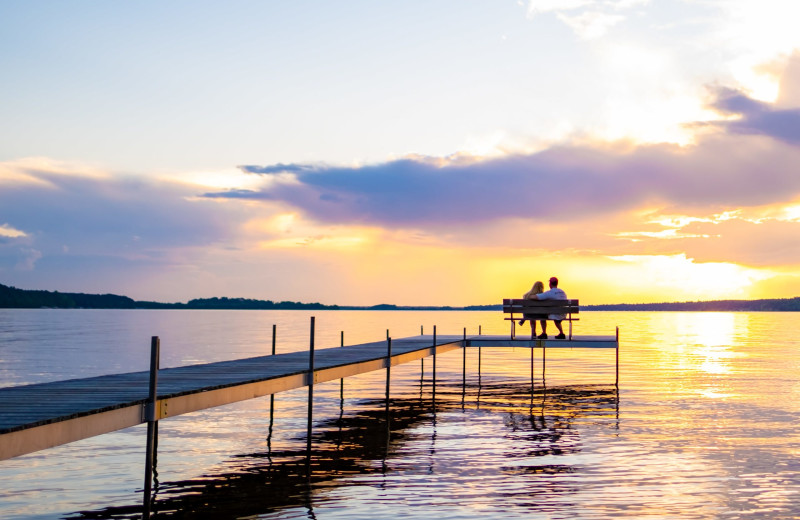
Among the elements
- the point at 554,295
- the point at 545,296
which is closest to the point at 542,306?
the point at 545,296

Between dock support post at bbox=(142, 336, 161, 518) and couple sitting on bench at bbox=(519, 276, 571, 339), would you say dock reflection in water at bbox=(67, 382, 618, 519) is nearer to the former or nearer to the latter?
dock support post at bbox=(142, 336, 161, 518)

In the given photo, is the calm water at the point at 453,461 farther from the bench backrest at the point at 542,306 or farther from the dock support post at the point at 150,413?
the bench backrest at the point at 542,306

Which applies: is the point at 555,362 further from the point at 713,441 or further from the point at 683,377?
the point at 713,441

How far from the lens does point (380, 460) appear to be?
61.0 ft

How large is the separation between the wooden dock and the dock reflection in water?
1.63 meters

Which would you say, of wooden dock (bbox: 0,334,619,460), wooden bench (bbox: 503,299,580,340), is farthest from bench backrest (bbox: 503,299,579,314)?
wooden dock (bbox: 0,334,619,460)

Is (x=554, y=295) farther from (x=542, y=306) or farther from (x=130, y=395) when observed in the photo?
(x=130, y=395)

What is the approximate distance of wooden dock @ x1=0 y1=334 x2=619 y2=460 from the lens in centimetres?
1037

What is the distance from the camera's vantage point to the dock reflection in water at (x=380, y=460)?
47.0ft

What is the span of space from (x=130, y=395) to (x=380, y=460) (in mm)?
6863

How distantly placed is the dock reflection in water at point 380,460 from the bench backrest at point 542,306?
326cm

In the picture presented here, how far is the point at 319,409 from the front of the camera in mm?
28625

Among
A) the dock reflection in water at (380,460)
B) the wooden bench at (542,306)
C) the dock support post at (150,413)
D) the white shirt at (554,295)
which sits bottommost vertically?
the dock reflection in water at (380,460)

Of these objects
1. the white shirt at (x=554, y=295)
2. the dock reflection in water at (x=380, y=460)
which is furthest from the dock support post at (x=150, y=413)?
the white shirt at (x=554, y=295)
